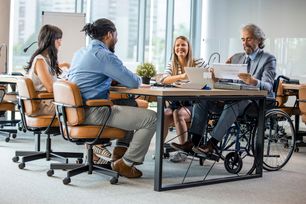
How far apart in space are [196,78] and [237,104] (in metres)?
0.53

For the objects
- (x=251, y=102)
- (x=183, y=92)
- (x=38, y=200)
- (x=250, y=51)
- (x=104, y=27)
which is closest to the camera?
(x=38, y=200)

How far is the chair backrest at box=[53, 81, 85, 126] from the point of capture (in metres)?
3.65

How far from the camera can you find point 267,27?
8.47m

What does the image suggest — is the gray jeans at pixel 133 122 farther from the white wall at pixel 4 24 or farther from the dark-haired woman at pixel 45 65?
the white wall at pixel 4 24

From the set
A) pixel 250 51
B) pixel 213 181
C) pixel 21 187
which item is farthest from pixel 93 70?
pixel 250 51

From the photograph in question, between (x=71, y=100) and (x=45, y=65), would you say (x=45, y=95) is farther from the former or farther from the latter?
(x=71, y=100)

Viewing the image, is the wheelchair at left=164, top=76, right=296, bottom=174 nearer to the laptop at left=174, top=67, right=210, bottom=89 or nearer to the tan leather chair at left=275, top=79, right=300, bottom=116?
the laptop at left=174, top=67, right=210, bottom=89

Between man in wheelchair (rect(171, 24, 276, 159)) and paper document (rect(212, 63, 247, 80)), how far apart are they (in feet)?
0.62

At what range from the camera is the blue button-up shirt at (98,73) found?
3.80m

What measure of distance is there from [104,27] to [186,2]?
6.58 m

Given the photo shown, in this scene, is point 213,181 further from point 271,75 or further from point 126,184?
point 271,75

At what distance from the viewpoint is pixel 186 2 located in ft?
33.8

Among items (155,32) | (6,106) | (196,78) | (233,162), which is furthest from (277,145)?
(155,32)

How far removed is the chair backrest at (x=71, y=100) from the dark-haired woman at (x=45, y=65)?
0.53 metres
